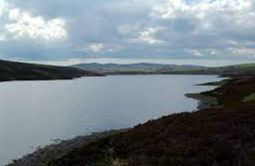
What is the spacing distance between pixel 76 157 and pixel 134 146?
11.1ft

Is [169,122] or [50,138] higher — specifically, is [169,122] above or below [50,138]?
above

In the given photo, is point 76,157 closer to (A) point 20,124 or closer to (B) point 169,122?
(B) point 169,122

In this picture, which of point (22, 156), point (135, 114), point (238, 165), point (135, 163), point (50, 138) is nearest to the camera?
point (238, 165)

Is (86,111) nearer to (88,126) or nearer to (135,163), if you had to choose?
(88,126)

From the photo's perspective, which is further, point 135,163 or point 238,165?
point 135,163

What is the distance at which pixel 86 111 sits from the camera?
80.6 m

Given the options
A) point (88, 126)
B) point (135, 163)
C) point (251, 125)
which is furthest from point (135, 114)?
point (135, 163)

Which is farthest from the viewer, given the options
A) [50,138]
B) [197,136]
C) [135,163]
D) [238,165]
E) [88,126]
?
[88,126]

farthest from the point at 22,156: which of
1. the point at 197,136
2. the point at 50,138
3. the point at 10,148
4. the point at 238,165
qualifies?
the point at 238,165

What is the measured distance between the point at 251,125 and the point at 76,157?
10.0 m

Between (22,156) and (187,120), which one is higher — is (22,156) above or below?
below

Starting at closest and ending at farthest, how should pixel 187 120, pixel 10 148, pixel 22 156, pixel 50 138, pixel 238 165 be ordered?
pixel 238 165 < pixel 187 120 < pixel 22 156 < pixel 10 148 < pixel 50 138

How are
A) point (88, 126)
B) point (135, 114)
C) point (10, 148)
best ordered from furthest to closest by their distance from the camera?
point (135, 114)
point (88, 126)
point (10, 148)

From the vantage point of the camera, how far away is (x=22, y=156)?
3888cm
